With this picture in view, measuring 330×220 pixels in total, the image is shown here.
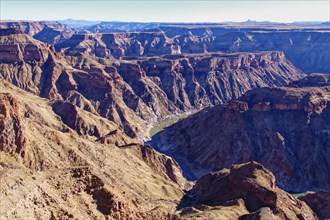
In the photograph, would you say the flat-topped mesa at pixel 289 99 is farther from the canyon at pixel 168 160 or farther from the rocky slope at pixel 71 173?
the rocky slope at pixel 71 173

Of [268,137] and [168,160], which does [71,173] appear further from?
[268,137]

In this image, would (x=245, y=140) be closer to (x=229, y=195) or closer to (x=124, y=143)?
(x=124, y=143)

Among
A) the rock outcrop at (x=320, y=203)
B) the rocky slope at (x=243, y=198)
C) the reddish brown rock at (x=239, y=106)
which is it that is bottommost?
the rock outcrop at (x=320, y=203)

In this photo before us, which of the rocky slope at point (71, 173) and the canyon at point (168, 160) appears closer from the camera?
the rocky slope at point (71, 173)

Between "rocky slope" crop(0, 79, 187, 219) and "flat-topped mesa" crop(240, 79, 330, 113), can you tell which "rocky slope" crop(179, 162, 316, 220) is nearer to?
"rocky slope" crop(0, 79, 187, 219)

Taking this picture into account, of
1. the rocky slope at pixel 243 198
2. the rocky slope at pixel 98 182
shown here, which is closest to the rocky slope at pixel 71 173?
the rocky slope at pixel 98 182

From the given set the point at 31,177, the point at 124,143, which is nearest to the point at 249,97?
the point at 124,143
